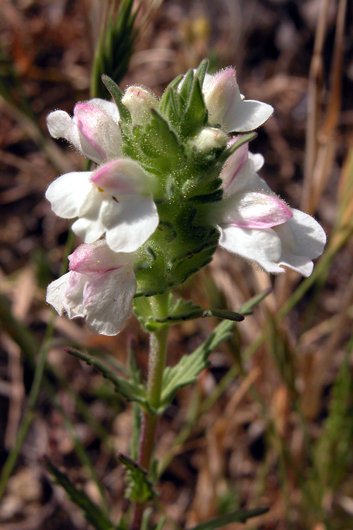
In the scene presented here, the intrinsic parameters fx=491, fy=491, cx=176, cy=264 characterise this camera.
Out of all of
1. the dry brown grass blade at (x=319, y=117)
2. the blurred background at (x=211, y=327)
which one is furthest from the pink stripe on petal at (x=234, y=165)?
the dry brown grass blade at (x=319, y=117)

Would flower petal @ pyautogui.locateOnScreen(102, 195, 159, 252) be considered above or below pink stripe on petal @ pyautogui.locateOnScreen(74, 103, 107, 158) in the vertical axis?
below

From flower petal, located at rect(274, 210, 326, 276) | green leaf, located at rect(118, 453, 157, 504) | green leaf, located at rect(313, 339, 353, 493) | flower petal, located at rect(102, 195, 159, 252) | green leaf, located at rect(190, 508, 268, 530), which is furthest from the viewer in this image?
green leaf, located at rect(313, 339, 353, 493)

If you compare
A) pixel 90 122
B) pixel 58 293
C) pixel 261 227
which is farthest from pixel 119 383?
pixel 90 122

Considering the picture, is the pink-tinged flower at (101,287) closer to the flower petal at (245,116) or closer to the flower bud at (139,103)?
the flower bud at (139,103)

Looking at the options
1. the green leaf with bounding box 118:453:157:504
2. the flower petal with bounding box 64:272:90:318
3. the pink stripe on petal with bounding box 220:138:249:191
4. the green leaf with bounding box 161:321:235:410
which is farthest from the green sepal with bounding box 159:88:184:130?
the green leaf with bounding box 118:453:157:504

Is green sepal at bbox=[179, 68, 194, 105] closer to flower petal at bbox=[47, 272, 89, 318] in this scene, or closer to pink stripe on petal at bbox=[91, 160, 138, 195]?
pink stripe on petal at bbox=[91, 160, 138, 195]

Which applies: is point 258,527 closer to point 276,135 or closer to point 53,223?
point 53,223

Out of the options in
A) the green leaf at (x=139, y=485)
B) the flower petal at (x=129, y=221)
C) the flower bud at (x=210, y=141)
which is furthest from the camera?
the green leaf at (x=139, y=485)
